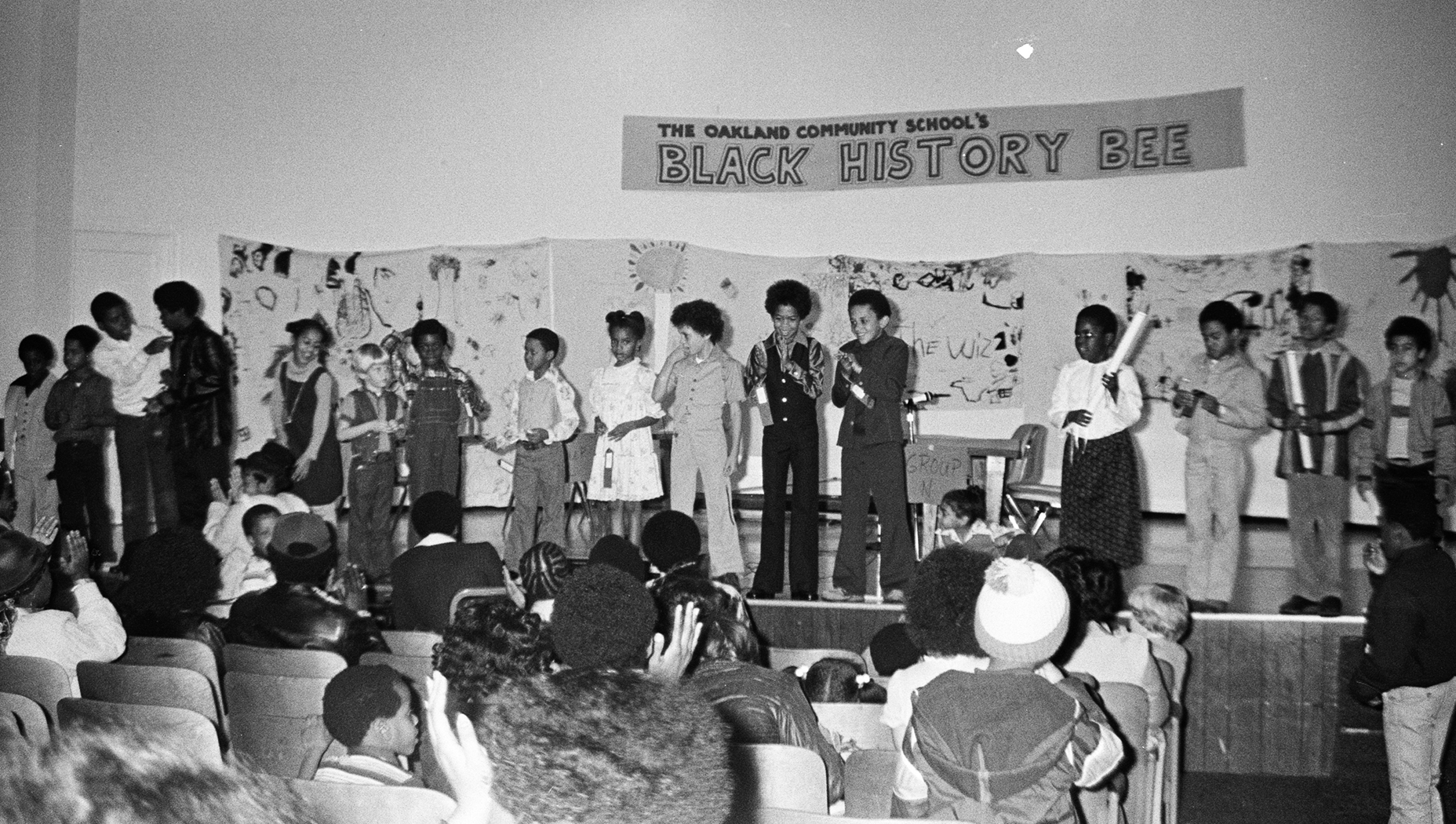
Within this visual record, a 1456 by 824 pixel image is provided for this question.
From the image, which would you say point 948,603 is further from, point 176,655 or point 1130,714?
point 176,655

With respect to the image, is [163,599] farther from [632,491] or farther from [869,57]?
[869,57]

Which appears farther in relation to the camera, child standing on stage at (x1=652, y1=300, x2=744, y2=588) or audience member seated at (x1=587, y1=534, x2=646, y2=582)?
child standing on stage at (x1=652, y1=300, x2=744, y2=588)

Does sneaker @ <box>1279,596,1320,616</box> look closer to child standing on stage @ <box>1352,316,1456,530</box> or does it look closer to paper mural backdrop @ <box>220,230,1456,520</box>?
child standing on stage @ <box>1352,316,1456,530</box>

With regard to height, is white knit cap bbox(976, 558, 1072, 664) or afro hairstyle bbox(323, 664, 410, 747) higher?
white knit cap bbox(976, 558, 1072, 664)

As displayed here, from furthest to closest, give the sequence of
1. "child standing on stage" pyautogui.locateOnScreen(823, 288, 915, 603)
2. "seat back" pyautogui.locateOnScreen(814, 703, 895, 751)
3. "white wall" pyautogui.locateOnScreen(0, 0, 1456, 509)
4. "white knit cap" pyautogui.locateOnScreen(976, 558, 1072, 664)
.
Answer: "white wall" pyautogui.locateOnScreen(0, 0, 1456, 509), "child standing on stage" pyautogui.locateOnScreen(823, 288, 915, 603), "seat back" pyautogui.locateOnScreen(814, 703, 895, 751), "white knit cap" pyautogui.locateOnScreen(976, 558, 1072, 664)

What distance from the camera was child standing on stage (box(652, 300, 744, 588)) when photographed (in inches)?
237

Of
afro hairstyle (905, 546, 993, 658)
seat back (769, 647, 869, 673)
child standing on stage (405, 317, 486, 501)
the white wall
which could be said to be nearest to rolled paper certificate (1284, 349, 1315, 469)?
the white wall

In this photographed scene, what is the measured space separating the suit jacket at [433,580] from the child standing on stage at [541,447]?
2217mm

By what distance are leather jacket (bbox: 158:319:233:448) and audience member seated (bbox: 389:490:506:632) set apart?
289 centimetres

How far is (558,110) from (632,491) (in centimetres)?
330

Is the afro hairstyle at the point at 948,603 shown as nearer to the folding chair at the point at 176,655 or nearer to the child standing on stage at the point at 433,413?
the folding chair at the point at 176,655

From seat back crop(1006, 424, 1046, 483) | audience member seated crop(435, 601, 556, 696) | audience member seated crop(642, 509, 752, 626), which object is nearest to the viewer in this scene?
audience member seated crop(435, 601, 556, 696)

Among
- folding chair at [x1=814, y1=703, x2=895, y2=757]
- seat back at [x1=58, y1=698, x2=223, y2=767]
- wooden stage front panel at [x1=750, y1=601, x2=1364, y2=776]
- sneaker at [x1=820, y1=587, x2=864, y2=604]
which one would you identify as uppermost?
seat back at [x1=58, y1=698, x2=223, y2=767]

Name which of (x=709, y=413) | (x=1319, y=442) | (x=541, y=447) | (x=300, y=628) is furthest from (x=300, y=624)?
(x=1319, y=442)
